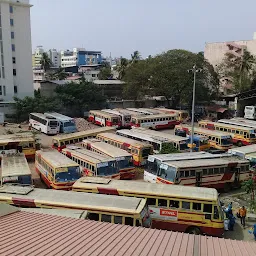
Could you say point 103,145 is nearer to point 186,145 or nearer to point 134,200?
point 186,145

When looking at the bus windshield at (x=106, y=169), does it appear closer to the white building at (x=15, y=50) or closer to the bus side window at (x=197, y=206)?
the bus side window at (x=197, y=206)

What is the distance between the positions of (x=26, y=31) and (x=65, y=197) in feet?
140

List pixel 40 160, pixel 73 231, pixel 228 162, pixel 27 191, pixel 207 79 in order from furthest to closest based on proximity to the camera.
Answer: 1. pixel 207 79
2. pixel 40 160
3. pixel 228 162
4. pixel 27 191
5. pixel 73 231

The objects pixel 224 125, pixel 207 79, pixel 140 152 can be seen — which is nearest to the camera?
pixel 140 152

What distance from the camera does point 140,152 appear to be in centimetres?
2450

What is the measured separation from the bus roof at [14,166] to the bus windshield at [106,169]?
410 centimetres

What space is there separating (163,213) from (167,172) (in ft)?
14.8

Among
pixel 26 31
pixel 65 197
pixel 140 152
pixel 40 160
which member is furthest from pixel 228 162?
pixel 26 31

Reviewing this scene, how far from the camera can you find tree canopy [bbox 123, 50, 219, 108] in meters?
49.0

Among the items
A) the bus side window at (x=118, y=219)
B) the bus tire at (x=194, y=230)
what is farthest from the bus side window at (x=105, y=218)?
the bus tire at (x=194, y=230)

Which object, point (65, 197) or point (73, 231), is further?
point (65, 197)

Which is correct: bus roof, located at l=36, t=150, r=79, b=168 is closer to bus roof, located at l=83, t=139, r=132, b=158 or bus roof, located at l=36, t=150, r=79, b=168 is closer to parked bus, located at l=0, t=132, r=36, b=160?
bus roof, located at l=83, t=139, r=132, b=158

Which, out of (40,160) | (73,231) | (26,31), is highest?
(26,31)

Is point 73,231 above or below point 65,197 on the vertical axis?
above
